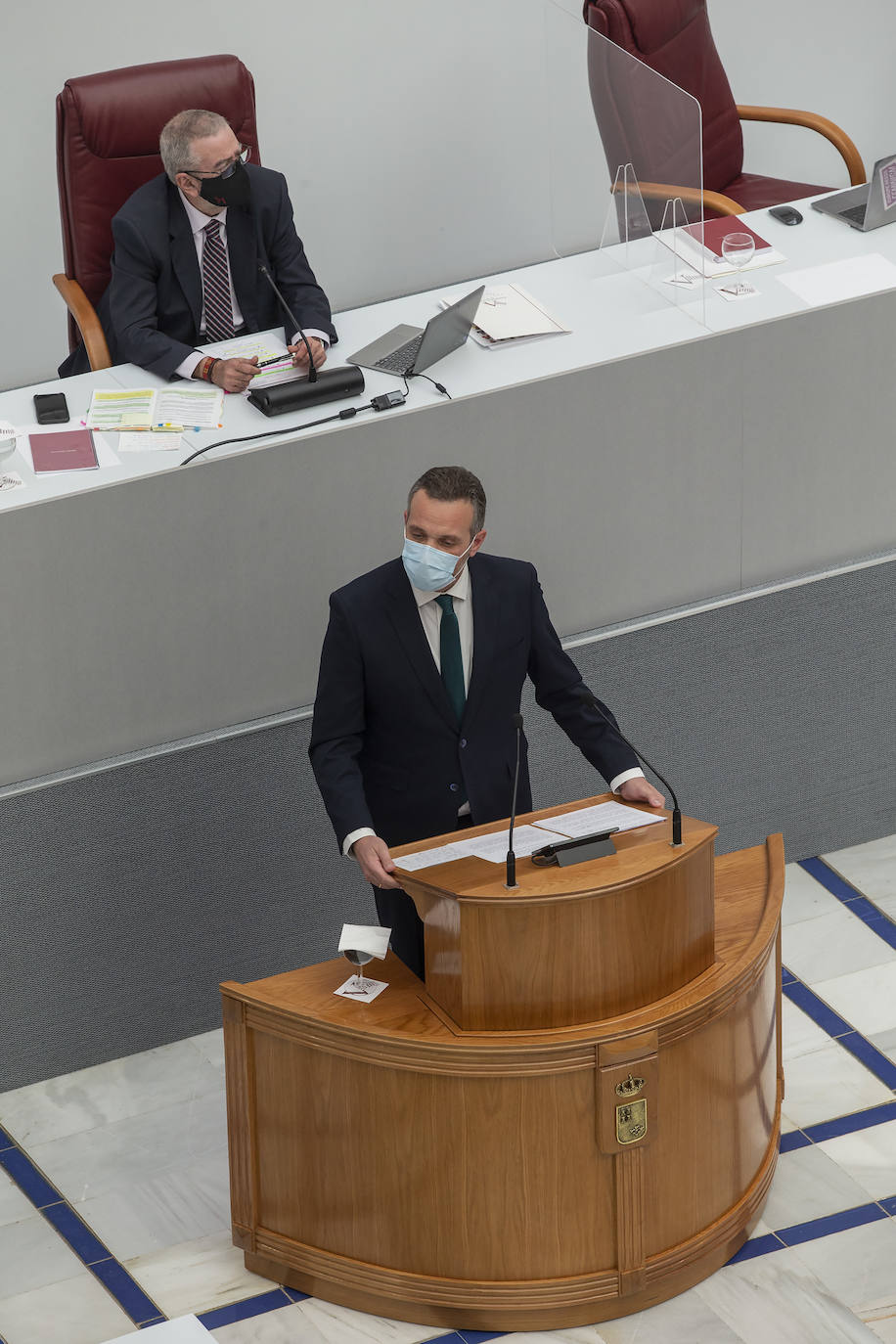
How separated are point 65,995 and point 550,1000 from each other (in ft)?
4.78

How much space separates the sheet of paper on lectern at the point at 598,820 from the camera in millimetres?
3309

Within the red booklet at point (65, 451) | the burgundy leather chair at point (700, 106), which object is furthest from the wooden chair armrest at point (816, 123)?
the red booklet at point (65, 451)

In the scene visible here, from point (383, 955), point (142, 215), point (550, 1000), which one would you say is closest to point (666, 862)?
point (550, 1000)

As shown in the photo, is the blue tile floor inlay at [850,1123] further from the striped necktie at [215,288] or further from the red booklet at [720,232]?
the striped necktie at [215,288]

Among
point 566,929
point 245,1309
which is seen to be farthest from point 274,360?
point 245,1309

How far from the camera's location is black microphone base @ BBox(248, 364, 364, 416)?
4.09 meters

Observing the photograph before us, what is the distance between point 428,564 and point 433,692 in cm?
27

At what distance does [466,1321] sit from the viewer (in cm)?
350

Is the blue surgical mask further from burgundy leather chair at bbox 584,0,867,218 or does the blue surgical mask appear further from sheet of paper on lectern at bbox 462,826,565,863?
burgundy leather chair at bbox 584,0,867,218

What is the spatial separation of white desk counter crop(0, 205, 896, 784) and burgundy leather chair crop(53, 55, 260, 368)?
70cm

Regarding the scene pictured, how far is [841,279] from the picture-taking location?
446 centimetres

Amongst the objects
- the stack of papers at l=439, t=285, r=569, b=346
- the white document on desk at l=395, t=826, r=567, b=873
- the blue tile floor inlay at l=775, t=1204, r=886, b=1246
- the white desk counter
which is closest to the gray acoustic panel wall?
the white desk counter

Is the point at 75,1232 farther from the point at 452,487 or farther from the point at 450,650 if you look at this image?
the point at 452,487

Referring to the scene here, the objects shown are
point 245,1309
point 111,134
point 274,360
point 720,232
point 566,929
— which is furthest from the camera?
point 111,134
